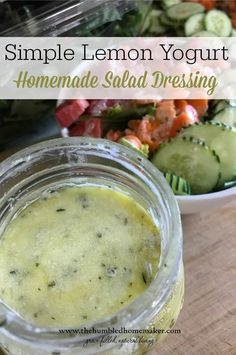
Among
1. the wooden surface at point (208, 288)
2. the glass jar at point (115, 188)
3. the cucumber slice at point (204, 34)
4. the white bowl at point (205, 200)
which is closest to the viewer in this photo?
the glass jar at point (115, 188)

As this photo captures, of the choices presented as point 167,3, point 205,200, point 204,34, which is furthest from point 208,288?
point 167,3

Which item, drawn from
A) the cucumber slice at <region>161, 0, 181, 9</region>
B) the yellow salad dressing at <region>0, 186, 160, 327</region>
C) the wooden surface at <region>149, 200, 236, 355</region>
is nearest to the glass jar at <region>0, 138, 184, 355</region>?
the yellow salad dressing at <region>0, 186, 160, 327</region>

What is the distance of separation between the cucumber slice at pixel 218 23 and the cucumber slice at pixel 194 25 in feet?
0.05

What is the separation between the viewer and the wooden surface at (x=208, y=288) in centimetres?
117

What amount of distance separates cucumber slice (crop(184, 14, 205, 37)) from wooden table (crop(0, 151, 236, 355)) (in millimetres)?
548

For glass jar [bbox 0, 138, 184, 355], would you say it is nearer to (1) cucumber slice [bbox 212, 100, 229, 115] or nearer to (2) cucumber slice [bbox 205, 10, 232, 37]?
→ (1) cucumber slice [bbox 212, 100, 229, 115]

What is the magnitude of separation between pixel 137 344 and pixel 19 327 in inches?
7.8

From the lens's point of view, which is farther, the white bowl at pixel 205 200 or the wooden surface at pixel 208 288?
the white bowl at pixel 205 200

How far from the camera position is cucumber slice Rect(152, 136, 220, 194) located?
1.33m

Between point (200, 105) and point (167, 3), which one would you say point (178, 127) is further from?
point (167, 3)

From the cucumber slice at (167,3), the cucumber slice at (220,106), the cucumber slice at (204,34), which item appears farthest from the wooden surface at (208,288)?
the cucumber slice at (167,3)

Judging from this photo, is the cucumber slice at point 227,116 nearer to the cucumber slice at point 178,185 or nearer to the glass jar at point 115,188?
the cucumber slice at point 178,185

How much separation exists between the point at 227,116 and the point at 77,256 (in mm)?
636

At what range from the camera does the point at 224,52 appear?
1.61 m
